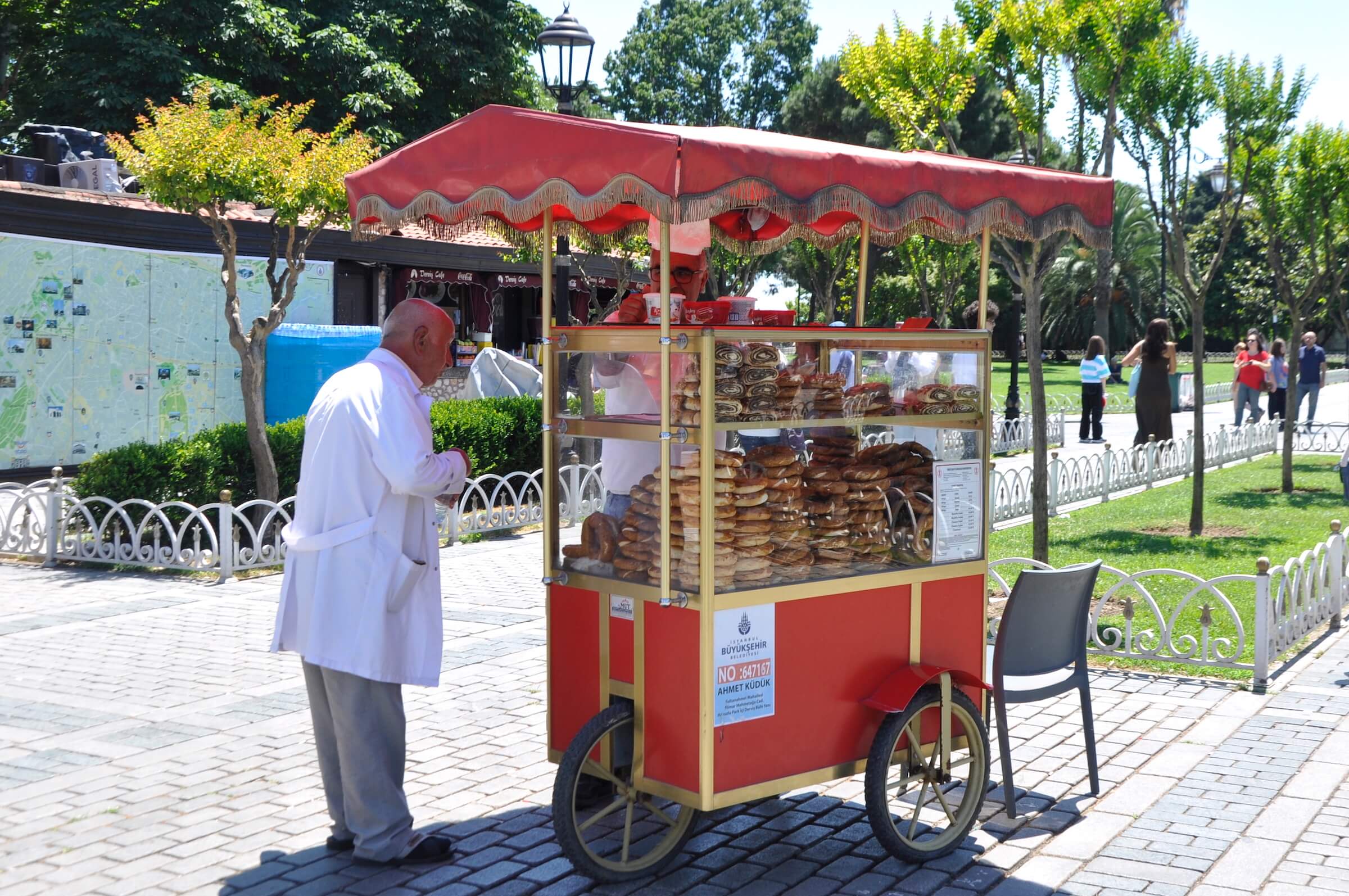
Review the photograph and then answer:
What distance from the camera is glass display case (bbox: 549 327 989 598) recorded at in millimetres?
4438

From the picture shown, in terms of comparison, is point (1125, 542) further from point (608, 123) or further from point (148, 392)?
point (148, 392)

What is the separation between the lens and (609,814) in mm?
5059

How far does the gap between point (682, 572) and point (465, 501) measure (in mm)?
8536

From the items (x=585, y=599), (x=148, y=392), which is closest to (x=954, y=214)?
(x=585, y=599)

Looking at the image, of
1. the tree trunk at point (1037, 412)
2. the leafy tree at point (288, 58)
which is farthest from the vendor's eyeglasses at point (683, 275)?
the leafy tree at point (288, 58)

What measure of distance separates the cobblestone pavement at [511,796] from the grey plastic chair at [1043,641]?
0.33 m

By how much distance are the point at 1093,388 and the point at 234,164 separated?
15.6 m

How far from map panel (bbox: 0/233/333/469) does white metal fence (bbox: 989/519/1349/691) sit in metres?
11.9

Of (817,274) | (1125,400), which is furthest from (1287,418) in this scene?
(1125,400)

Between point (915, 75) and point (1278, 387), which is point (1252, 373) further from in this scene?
point (915, 75)

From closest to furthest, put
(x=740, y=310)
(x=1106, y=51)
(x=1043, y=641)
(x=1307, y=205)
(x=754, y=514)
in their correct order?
(x=754, y=514), (x=740, y=310), (x=1043, y=641), (x=1106, y=51), (x=1307, y=205)

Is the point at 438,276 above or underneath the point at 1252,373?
above

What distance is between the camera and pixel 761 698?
4453mm

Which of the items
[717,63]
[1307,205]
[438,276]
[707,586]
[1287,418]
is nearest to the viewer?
[707,586]
